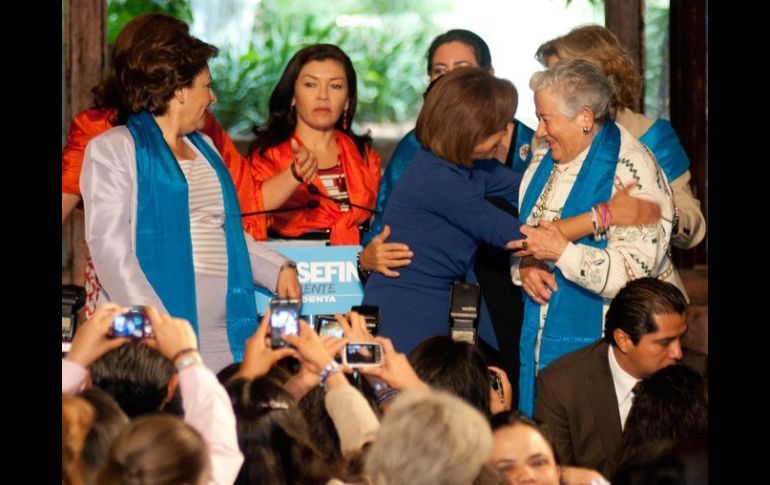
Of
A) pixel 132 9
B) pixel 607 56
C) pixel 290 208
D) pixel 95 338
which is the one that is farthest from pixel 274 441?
pixel 132 9

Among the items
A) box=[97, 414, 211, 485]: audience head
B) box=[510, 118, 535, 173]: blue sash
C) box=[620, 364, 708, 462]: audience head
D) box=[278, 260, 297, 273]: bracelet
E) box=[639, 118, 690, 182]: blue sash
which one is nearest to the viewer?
box=[97, 414, 211, 485]: audience head

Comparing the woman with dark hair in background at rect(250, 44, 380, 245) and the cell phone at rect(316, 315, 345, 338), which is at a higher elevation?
the woman with dark hair in background at rect(250, 44, 380, 245)

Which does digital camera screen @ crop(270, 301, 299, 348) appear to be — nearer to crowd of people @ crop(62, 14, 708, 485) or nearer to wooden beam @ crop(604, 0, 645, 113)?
crowd of people @ crop(62, 14, 708, 485)

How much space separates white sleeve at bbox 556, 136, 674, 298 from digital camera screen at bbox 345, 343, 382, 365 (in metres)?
0.69

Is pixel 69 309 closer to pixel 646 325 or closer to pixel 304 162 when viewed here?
pixel 304 162

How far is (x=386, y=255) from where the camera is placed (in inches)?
157

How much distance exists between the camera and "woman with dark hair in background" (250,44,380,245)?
4496mm

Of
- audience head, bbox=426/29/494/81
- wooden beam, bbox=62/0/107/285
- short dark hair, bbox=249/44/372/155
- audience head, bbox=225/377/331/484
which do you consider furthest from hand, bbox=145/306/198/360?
wooden beam, bbox=62/0/107/285

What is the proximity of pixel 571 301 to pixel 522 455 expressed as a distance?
2.82 feet

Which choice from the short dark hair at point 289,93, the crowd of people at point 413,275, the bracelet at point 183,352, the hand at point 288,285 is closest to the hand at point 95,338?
the crowd of people at point 413,275

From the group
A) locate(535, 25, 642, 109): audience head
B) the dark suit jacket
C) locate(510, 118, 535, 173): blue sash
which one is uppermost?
locate(535, 25, 642, 109): audience head

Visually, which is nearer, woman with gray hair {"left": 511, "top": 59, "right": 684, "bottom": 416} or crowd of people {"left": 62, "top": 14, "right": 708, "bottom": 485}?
crowd of people {"left": 62, "top": 14, "right": 708, "bottom": 485}
